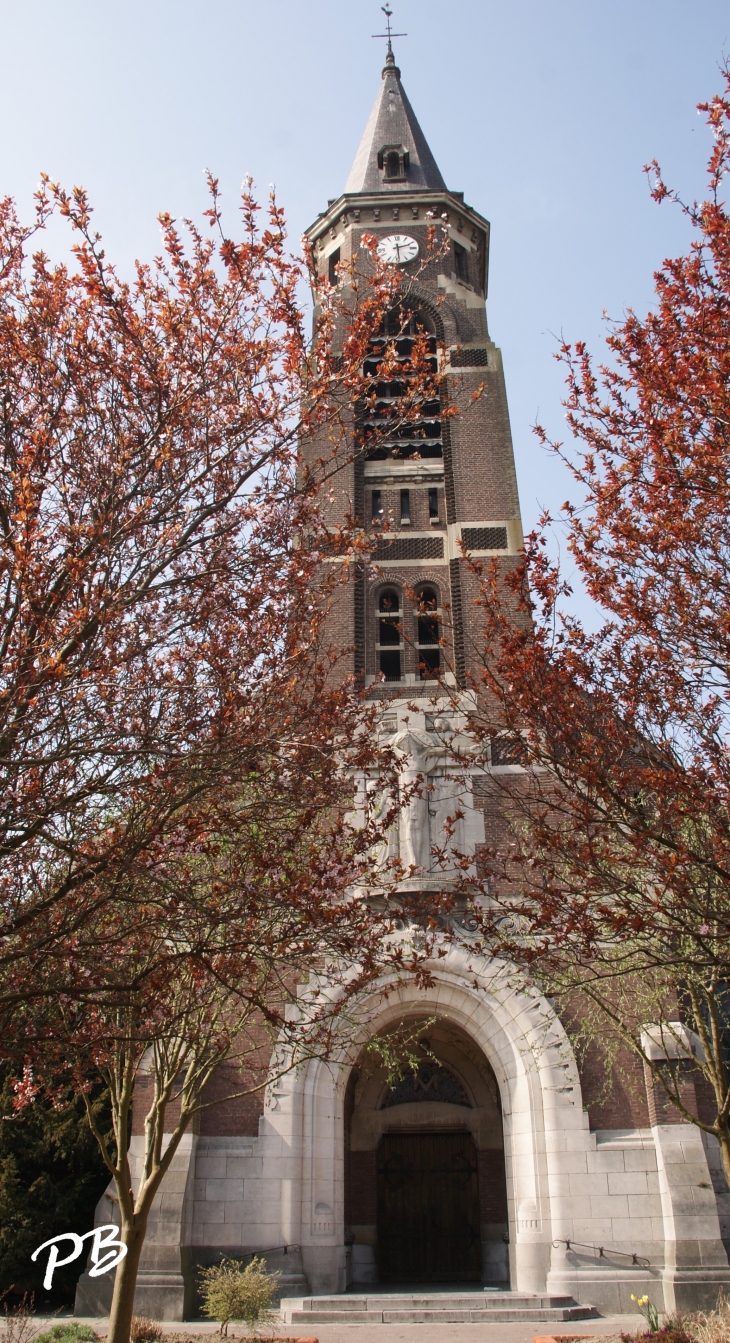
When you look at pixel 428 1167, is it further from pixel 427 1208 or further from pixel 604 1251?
pixel 604 1251

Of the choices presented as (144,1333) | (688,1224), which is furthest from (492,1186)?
(144,1333)

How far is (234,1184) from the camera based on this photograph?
1593cm

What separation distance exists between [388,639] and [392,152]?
634 inches

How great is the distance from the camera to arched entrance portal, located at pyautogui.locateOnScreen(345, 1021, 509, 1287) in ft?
60.8

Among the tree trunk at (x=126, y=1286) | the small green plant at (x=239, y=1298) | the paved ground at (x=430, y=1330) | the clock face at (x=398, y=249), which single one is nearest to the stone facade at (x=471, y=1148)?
the paved ground at (x=430, y=1330)

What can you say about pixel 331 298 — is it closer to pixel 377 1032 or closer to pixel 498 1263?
pixel 377 1032

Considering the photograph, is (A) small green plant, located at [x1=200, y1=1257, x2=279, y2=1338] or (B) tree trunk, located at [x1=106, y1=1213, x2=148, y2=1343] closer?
(B) tree trunk, located at [x1=106, y1=1213, x2=148, y2=1343]

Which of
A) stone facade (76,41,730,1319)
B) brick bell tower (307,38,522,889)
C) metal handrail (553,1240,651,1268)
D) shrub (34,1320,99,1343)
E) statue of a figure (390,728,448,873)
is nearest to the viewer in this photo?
shrub (34,1320,99,1343)

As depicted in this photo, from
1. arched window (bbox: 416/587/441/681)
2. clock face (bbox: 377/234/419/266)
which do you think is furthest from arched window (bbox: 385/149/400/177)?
arched window (bbox: 416/587/441/681)

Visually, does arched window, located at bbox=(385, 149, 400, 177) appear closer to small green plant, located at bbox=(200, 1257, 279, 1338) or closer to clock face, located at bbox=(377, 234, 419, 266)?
clock face, located at bbox=(377, 234, 419, 266)

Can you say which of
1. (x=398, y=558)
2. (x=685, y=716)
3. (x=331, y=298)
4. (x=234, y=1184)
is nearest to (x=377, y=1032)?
(x=234, y=1184)

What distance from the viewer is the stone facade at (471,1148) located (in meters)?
15.0

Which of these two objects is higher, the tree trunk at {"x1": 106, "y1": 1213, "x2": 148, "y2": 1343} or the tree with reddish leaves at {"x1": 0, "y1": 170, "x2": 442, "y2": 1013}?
the tree with reddish leaves at {"x1": 0, "y1": 170, "x2": 442, "y2": 1013}

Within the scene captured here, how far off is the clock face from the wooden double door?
19.9 metres
